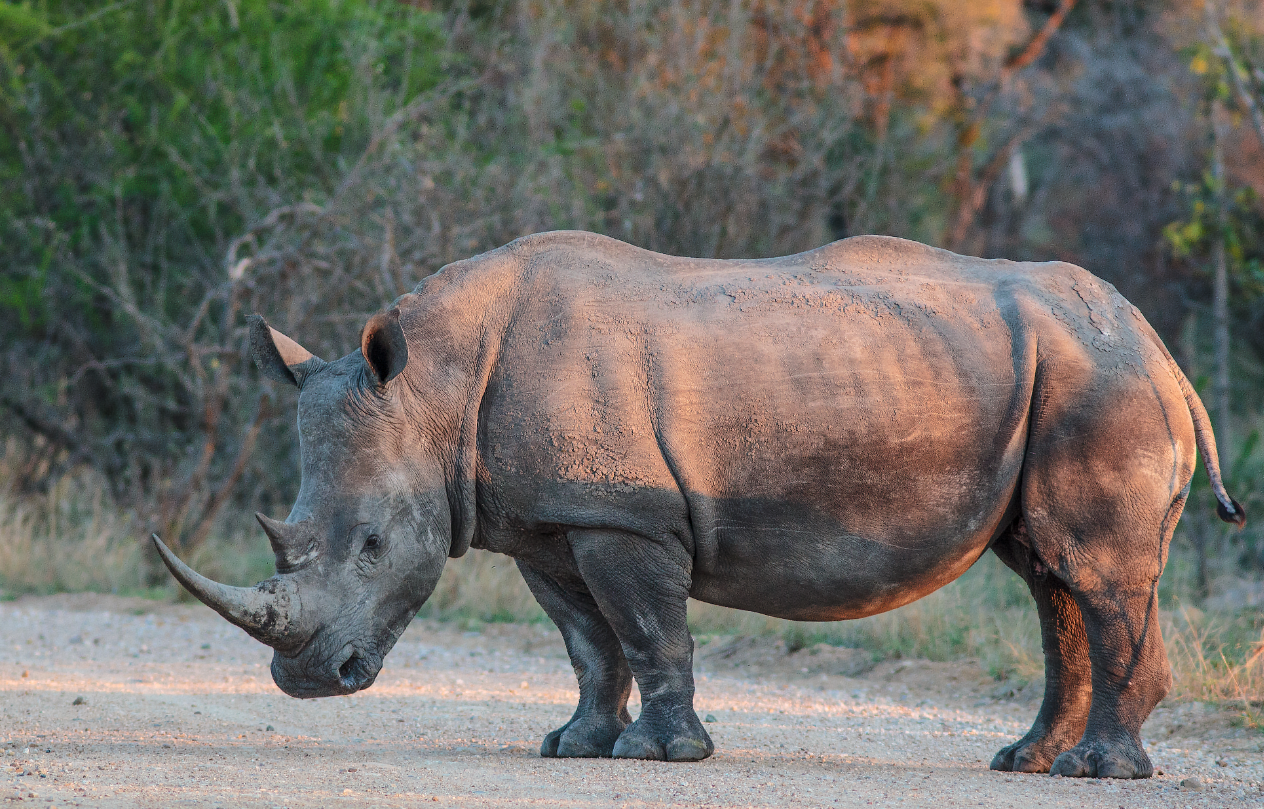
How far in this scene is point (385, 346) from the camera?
16.5 ft

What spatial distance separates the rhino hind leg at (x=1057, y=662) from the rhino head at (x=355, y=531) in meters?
2.16

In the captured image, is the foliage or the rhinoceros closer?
the rhinoceros

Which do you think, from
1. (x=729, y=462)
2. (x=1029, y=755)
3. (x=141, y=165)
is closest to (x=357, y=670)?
(x=729, y=462)

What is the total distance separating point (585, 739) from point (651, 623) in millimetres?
615

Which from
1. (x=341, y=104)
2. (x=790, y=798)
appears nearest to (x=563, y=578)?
(x=790, y=798)

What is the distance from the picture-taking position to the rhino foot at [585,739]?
530cm

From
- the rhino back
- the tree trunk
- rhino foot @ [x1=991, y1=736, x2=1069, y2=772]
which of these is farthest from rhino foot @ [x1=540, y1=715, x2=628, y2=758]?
the tree trunk

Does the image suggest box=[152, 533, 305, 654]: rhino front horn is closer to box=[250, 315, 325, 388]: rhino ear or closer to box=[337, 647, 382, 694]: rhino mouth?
box=[337, 647, 382, 694]: rhino mouth

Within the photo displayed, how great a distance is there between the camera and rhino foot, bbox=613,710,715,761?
5.02 m

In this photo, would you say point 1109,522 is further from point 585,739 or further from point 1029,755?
point 585,739

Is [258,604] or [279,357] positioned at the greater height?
[279,357]

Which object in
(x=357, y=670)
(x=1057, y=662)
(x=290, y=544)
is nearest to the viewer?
(x=290, y=544)

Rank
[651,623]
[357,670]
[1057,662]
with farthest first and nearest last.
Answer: [1057,662] → [651,623] → [357,670]

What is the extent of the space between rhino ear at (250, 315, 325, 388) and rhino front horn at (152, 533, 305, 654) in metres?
0.89
